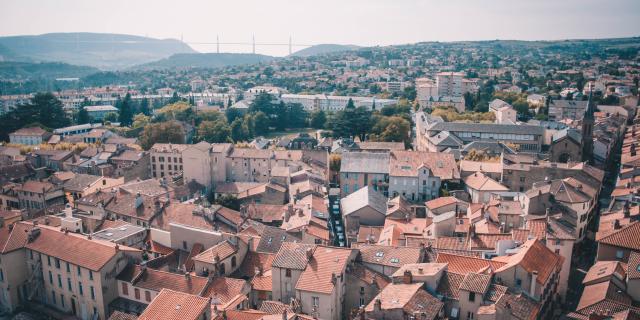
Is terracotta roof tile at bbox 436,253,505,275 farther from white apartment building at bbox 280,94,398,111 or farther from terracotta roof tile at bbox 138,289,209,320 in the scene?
white apartment building at bbox 280,94,398,111

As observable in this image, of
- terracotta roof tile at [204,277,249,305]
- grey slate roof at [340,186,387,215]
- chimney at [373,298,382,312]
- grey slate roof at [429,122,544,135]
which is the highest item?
grey slate roof at [429,122,544,135]

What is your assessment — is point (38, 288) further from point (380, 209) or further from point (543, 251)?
point (543, 251)

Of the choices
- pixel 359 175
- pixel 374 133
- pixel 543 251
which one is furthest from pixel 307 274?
pixel 374 133

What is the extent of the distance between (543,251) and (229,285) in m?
21.4

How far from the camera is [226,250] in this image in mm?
38781

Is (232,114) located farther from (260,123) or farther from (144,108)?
(144,108)

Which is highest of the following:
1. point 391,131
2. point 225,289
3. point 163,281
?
point 391,131

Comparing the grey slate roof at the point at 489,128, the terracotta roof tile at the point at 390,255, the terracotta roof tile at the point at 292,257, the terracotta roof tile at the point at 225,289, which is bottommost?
the terracotta roof tile at the point at 225,289

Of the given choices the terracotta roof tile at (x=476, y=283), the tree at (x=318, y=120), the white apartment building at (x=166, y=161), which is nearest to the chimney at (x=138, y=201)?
the white apartment building at (x=166, y=161)

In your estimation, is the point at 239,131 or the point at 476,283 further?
the point at 239,131

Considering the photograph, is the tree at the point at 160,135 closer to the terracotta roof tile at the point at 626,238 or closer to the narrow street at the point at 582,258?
A: the narrow street at the point at 582,258

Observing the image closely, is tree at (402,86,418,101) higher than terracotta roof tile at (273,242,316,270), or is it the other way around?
tree at (402,86,418,101)

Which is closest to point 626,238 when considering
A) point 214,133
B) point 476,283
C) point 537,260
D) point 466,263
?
point 537,260

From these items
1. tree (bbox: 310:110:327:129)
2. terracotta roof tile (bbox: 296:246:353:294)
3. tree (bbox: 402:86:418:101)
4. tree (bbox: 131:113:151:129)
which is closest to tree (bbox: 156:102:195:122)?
tree (bbox: 131:113:151:129)
